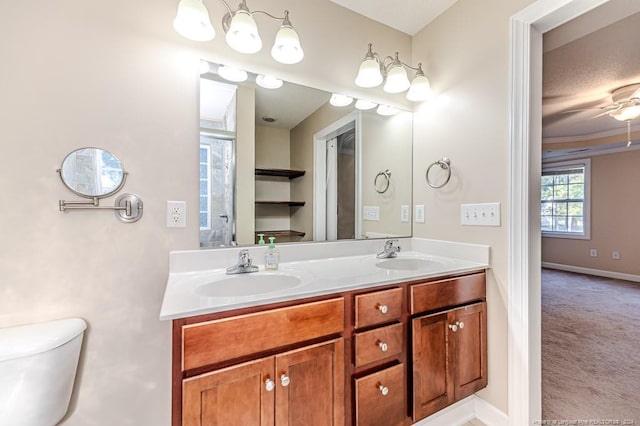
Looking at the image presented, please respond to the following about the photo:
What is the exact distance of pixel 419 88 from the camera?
5.79ft

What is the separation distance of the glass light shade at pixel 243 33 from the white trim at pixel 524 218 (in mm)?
1282

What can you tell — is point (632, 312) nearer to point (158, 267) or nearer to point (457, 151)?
point (457, 151)

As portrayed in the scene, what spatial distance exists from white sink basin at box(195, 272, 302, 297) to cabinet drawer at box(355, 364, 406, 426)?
1.61 feet

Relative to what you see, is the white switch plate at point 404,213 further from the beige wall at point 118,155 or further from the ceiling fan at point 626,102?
the ceiling fan at point 626,102

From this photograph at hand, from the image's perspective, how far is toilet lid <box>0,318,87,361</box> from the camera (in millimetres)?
871

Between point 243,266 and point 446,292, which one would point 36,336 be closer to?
point 243,266

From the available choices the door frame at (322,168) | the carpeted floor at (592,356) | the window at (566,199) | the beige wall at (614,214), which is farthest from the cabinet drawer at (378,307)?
the window at (566,199)

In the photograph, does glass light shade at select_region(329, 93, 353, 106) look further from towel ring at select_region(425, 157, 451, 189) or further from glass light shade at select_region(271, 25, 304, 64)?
towel ring at select_region(425, 157, 451, 189)

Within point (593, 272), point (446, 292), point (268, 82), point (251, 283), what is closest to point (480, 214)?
point (446, 292)

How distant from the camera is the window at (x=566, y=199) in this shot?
496 cm

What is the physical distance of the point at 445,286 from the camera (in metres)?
1.33

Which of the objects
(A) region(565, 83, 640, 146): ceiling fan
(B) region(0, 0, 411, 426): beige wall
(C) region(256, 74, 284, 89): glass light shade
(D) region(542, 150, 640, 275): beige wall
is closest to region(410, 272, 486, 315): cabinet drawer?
(B) region(0, 0, 411, 426): beige wall

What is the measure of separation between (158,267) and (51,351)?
16.6 inches

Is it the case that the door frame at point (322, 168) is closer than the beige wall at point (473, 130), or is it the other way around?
the beige wall at point (473, 130)
